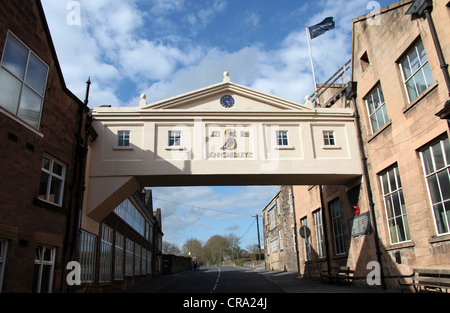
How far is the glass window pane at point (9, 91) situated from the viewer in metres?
8.43

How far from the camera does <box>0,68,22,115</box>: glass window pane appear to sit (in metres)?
8.43

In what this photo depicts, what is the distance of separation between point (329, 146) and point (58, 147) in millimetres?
10674

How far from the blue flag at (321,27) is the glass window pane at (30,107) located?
1452 cm

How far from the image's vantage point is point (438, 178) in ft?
33.4

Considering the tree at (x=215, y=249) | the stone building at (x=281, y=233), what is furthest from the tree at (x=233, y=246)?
the stone building at (x=281, y=233)

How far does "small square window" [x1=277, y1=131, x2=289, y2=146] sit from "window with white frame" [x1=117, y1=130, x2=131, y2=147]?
646 cm

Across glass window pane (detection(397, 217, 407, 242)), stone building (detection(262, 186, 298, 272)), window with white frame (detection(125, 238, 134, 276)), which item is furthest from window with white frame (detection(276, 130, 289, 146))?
window with white frame (detection(125, 238, 134, 276))

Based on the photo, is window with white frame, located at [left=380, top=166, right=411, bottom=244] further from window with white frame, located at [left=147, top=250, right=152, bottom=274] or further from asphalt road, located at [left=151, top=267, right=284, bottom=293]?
window with white frame, located at [left=147, top=250, right=152, bottom=274]

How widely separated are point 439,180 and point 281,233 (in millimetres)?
21328

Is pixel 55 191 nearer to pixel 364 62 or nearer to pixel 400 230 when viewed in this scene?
pixel 400 230

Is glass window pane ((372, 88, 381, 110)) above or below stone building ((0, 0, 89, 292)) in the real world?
above

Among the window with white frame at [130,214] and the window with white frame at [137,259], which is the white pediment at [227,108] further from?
the window with white frame at [137,259]

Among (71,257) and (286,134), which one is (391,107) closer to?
(286,134)

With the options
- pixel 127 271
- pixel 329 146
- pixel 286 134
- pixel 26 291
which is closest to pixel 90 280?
pixel 26 291
